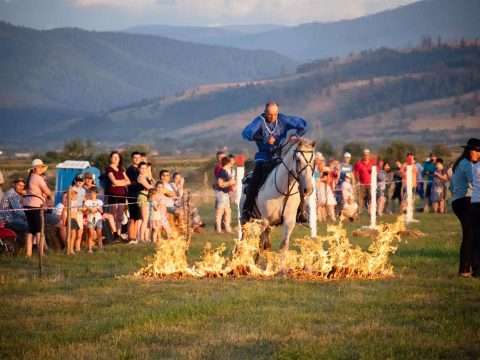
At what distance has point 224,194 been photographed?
1038 inches

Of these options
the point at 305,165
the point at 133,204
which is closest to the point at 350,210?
the point at 133,204

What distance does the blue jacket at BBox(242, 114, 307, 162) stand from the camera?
16453mm

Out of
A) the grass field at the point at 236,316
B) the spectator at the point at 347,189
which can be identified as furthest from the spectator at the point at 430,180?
the grass field at the point at 236,316

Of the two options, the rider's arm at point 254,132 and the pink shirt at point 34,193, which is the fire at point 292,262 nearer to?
the rider's arm at point 254,132

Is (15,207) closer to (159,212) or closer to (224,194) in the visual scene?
(159,212)

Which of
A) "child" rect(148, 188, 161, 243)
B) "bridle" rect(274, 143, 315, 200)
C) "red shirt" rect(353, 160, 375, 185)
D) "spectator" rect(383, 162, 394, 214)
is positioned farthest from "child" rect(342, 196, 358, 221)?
"bridle" rect(274, 143, 315, 200)

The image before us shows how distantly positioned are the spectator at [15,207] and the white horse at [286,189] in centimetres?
561

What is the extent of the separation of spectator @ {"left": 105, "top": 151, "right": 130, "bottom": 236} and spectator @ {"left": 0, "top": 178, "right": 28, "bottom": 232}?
8.78ft

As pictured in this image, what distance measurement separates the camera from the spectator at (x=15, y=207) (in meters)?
20.2

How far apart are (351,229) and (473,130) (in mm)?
105769

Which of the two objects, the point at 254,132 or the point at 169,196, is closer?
the point at 254,132

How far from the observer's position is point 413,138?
134 metres

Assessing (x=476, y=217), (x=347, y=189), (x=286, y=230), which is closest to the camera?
(x=476, y=217)

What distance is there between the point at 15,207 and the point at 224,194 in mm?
7415
